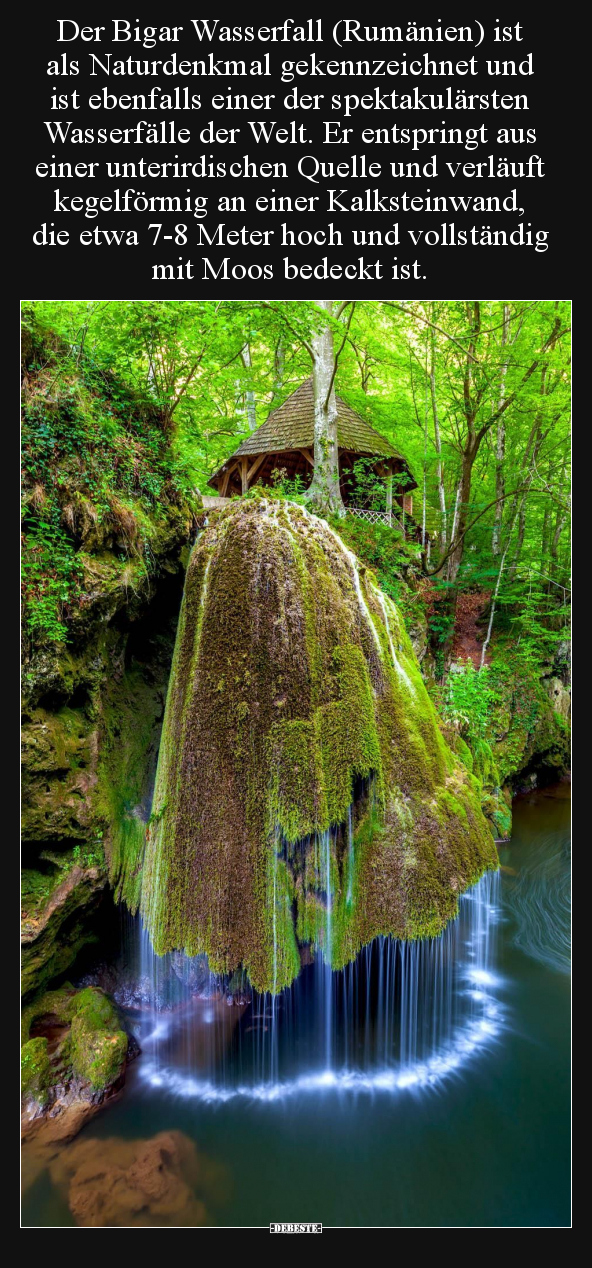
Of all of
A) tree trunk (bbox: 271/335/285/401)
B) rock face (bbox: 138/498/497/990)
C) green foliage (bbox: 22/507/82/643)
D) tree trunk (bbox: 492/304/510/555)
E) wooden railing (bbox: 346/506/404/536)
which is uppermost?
tree trunk (bbox: 271/335/285/401)

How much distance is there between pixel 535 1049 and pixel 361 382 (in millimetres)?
16231

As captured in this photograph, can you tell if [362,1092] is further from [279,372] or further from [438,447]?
[279,372]

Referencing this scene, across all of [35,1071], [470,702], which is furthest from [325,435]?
[35,1071]

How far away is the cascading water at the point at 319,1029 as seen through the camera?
4203 millimetres

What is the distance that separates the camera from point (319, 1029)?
464cm

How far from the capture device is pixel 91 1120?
12.1 ft

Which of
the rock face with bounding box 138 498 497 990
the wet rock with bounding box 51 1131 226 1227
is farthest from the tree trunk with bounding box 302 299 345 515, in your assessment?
the wet rock with bounding box 51 1131 226 1227

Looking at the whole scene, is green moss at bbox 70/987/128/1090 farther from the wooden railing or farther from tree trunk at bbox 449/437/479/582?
tree trunk at bbox 449/437/479/582

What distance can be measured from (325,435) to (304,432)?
3.02m

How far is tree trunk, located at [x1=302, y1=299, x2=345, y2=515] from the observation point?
8562mm

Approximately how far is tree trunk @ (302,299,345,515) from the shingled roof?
2.10 meters

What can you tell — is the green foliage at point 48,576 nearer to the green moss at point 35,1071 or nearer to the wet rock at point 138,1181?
the green moss at point 35,1071

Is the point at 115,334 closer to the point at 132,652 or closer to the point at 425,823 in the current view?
the point at 132,652
